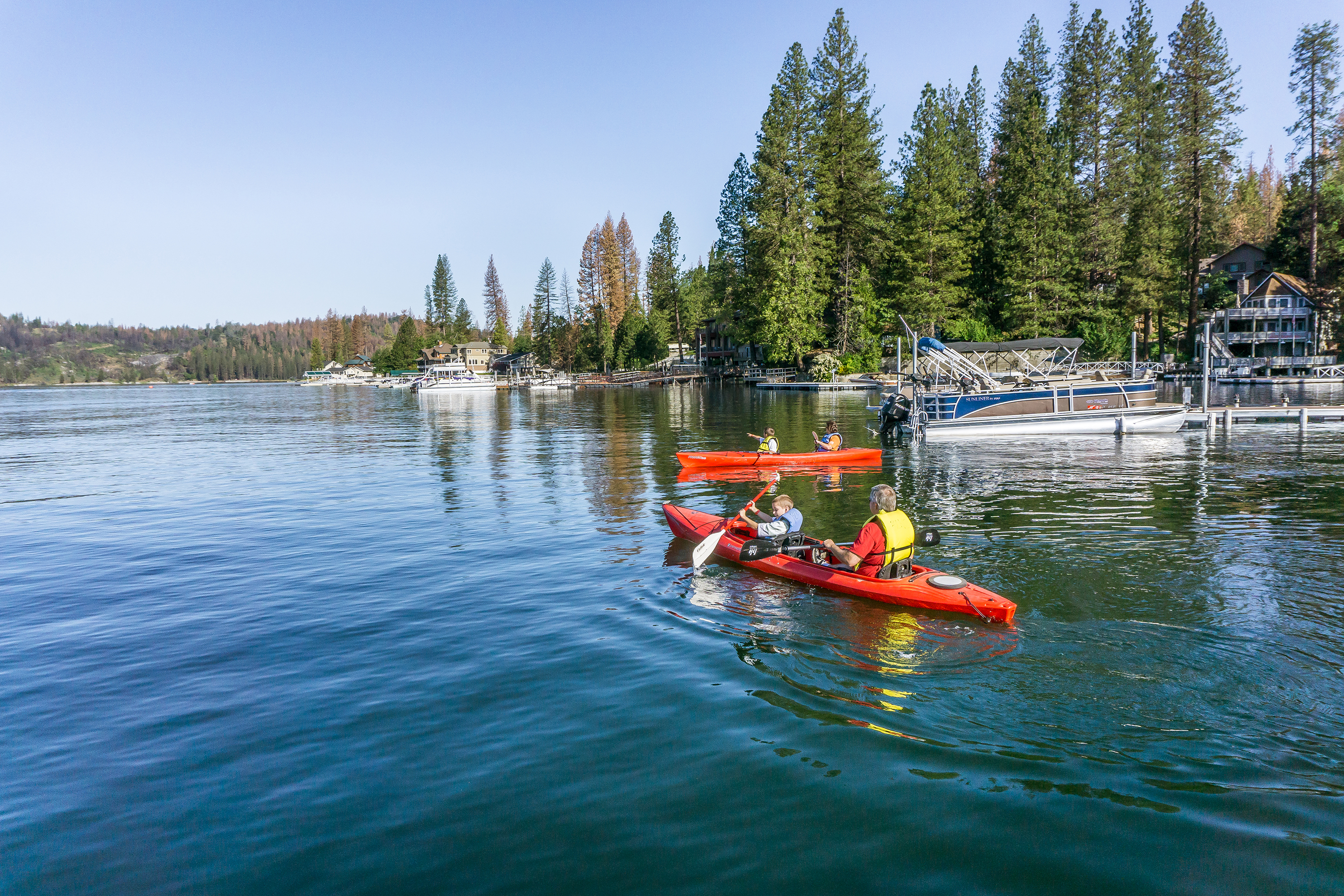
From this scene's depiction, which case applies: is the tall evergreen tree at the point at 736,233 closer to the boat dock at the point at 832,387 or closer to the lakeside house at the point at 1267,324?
the boat dock at the point at 832,387

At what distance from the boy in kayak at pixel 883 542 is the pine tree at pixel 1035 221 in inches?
2216

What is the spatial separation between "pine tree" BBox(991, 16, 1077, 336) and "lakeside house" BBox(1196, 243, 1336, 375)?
44.8 ft

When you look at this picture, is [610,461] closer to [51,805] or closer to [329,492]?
[329,492]

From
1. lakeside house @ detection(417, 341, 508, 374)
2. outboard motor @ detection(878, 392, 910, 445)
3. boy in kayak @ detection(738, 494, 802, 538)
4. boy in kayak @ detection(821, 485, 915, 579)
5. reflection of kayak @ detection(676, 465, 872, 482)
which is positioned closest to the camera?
boy in kayak @ detection(821, 485, 915, 579)

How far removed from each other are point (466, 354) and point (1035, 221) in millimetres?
99570

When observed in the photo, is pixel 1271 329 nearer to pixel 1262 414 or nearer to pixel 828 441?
pixel 1262 414

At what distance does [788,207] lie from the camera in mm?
66875

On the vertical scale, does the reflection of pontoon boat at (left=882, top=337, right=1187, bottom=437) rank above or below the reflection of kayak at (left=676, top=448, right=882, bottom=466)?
above

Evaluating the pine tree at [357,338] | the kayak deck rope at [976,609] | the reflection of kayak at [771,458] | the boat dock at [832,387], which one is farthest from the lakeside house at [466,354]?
the kayak deck rope at [976,609]

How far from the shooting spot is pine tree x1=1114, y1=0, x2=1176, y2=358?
60375 mm

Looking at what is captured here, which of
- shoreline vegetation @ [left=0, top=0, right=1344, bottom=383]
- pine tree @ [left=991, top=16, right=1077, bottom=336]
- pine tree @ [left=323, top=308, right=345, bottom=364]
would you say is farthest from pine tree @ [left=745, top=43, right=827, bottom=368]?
pine tree @ [left=323, top=308, right=345, bottom=364]

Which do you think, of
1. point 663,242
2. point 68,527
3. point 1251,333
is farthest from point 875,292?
point 68,527

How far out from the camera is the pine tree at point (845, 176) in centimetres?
6638

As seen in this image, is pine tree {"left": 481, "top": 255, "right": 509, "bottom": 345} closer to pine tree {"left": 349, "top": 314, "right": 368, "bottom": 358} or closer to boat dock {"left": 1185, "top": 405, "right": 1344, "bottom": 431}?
pine tree {"left": 349, "top": 314, "right": 368, "bottom": 358}
